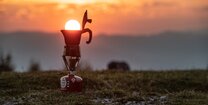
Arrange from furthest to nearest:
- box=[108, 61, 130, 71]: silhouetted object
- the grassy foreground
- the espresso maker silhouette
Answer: box=[108, 61, 130, 71]: silhouetted object < the espresso maker silhouette < the grassy foreground

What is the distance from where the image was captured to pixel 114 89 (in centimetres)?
1323

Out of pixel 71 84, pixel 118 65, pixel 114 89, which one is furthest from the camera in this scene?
pixel 118 65

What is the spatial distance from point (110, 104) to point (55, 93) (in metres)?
1.67

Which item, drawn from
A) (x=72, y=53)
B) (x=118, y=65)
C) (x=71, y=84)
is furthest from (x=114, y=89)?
(x=118, y=65)

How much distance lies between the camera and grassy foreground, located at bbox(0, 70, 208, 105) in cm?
1207

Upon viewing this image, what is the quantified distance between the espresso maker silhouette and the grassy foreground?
9.8 inches

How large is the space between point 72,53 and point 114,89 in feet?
3.75

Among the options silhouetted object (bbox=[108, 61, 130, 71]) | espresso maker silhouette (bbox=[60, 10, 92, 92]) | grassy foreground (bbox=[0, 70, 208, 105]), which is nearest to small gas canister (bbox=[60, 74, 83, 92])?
espresso maker silhouette (bbox=[60, 10, 92, 92])

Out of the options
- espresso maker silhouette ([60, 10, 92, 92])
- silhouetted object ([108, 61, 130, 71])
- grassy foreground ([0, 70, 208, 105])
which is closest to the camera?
grassy foreground ([0, 70, 208, 105])

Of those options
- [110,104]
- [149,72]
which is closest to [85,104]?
[110,104]

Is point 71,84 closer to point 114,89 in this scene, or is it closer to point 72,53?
point 72,53

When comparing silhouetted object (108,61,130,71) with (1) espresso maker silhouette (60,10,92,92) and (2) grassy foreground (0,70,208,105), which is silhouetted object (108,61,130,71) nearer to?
(2) grassy foreground (0,70,208,105)

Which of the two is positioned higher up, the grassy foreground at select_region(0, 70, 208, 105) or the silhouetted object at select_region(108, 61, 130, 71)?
the silhouetted object at select_region(108, 61, 130, 71)

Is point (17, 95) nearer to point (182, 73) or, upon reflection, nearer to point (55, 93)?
point (55, 93)
